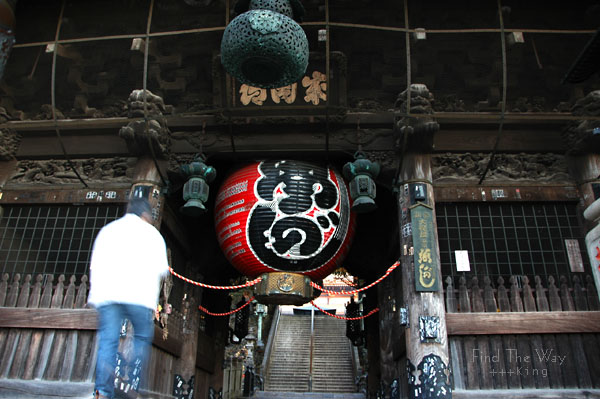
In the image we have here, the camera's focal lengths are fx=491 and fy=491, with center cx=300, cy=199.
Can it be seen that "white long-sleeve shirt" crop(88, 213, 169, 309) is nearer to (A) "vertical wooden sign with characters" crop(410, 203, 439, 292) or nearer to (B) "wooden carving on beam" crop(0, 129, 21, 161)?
(A) "vertical wooden sign with characters" crop(410, 203, 439, 292)

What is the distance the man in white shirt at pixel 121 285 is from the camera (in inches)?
161

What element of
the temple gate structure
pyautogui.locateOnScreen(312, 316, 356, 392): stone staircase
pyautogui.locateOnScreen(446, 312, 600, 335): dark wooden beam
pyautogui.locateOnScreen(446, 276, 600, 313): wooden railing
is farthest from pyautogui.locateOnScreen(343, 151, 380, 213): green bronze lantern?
pyautogui.locateOnScreen(312, 316, 356, 392): stone staircase

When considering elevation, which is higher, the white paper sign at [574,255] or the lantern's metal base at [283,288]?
the white paper sign at [574,255]

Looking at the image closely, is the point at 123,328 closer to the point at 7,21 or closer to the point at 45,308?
the point at 45,308

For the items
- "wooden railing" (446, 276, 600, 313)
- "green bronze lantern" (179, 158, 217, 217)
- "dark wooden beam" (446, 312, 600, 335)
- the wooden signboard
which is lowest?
"dark wooden beam" (446, 312, 600, 335)

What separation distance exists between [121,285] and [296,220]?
410 centimetres

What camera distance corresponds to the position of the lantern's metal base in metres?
7.89

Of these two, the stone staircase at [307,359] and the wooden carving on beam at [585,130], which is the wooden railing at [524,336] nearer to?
the wooden carving on beam at [585,130]

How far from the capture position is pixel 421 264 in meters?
7.77

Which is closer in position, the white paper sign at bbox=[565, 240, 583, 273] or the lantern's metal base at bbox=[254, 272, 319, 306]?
the lantern's metal base at bbox=[254, 272, 319, 306]

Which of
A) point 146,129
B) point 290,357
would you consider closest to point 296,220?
point 146,129

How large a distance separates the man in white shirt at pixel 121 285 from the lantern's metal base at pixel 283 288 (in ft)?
11.4

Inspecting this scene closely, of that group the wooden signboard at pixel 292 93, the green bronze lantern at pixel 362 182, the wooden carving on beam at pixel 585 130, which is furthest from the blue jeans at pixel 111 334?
the wooden carving on beam at pixel 585 130

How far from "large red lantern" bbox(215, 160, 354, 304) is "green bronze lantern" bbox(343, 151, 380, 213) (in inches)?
18.4
